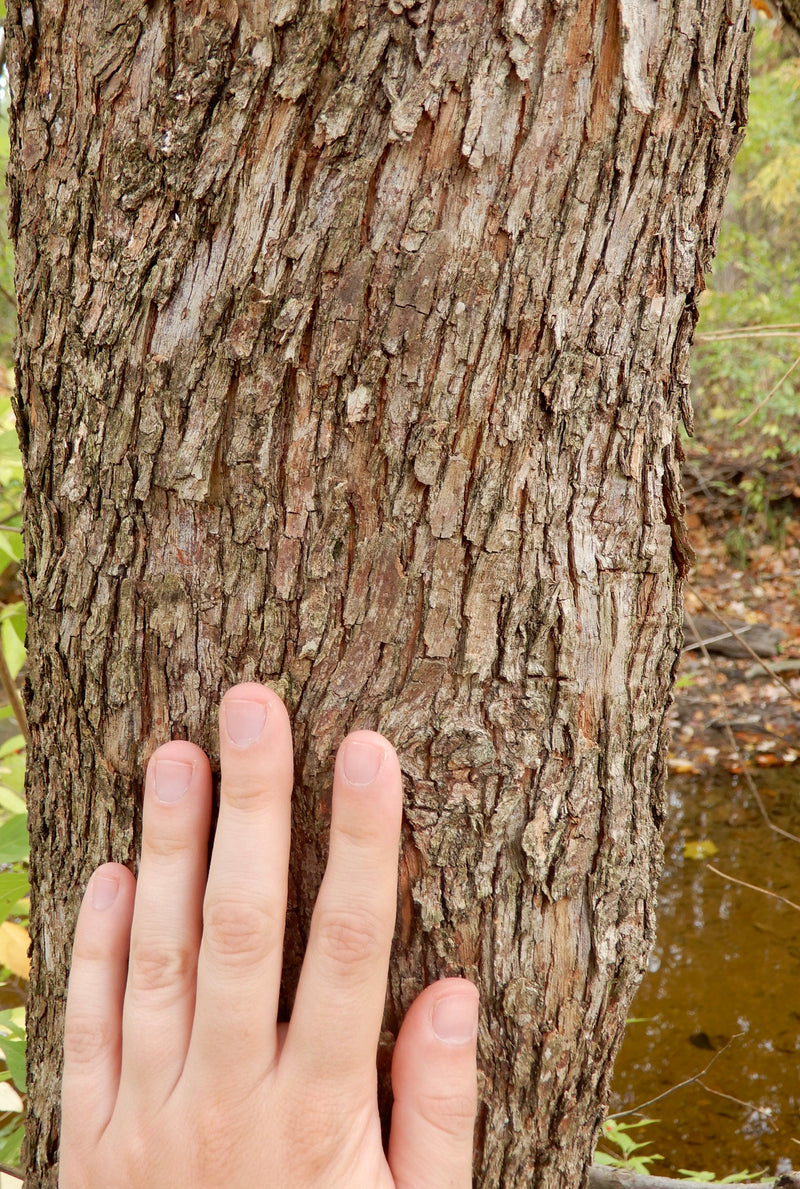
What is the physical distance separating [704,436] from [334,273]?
10178 millimetres

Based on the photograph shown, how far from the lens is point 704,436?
10.2 m

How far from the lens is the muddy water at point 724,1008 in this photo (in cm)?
351

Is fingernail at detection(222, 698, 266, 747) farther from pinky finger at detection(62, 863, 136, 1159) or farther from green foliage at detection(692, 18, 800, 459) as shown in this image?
green foliage at detection(692, 18, 800, 459)

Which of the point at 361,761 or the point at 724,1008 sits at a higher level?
the point at 361,761

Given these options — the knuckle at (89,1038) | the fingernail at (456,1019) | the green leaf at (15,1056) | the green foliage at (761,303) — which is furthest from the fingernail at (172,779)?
the green foliage at (761,303)

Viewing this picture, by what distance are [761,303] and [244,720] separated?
787 cm

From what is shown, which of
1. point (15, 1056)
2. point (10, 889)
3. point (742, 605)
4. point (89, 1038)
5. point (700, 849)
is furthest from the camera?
point (742, 605)

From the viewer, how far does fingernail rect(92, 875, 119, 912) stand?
108 centimetres

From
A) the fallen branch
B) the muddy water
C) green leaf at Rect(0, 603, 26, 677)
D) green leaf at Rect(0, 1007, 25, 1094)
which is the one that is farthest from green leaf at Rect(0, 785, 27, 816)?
the muddy water

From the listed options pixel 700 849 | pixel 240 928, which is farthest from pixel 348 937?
pixel 700 849

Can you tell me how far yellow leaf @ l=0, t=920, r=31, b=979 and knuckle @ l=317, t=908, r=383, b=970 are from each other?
1.09m

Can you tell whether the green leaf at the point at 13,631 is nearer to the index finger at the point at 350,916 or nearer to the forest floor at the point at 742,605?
the index finger at the point at 350,916

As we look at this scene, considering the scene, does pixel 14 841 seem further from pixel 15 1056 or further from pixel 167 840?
pixel 167 840

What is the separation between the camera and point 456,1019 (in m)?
1.03
